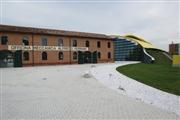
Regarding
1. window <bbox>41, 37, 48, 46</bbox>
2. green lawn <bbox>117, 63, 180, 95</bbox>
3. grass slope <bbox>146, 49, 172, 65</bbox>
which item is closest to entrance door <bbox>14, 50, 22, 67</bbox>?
window <bbox>41, 37, 48, 46</bbox>

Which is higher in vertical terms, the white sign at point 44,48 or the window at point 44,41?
the window at point 44,41

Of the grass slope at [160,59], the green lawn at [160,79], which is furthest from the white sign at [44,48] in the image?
the green lawn at [160,79]

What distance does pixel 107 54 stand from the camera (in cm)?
3938

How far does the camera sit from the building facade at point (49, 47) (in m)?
28.4

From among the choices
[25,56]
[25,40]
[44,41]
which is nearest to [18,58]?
[25,56]

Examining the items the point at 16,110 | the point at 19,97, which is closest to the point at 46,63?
the point at 19,97

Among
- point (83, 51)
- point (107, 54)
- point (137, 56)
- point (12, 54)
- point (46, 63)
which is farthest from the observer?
point (137, 56)

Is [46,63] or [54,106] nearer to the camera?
[54,106]

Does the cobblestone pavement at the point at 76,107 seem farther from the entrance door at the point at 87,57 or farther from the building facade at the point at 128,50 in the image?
the building facade at the point at 128,50

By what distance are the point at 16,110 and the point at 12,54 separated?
2402 centimetres

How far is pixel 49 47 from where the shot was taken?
3180 centimetres

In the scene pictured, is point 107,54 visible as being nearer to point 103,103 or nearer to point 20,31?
point 20,31

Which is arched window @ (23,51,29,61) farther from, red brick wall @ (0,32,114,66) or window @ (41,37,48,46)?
window @ (41,37,48,46)

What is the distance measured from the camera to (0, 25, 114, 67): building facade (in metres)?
28.4
